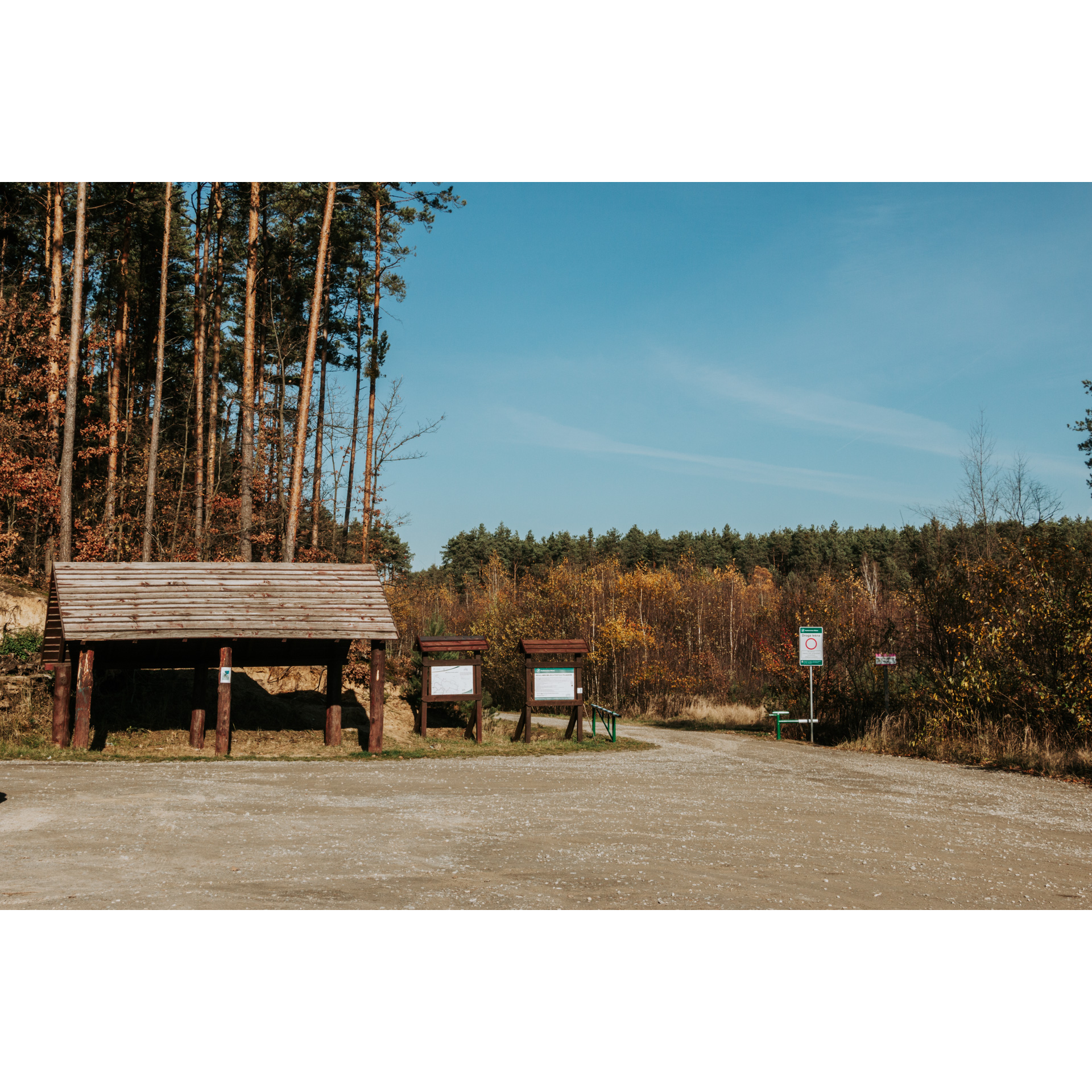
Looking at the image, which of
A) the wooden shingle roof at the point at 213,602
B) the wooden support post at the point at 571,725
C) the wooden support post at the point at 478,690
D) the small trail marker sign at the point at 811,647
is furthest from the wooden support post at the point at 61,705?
the small trail marker sign at the point at 811,647

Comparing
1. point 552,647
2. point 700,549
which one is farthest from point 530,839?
point 700,549

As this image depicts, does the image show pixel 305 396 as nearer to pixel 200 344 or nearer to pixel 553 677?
pixel 200 344

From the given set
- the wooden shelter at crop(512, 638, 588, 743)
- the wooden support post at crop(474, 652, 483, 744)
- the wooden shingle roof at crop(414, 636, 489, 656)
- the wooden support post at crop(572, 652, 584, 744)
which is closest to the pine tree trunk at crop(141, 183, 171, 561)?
the wooden shingle roof at crop(414, 636, 489, 656)

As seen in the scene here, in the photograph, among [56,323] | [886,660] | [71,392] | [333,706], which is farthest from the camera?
[56,323]

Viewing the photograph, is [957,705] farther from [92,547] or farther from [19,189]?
[19,189]

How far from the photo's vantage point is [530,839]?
8.79 m

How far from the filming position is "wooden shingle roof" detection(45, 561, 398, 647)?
16.9m

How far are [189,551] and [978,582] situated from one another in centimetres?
2383

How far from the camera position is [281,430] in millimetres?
29609

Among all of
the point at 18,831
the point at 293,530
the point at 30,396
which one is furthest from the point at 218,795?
the point at 30,396

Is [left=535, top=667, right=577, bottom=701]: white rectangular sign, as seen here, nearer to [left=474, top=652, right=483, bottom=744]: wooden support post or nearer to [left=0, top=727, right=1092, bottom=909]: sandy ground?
[left=474, top=652, right=483, bottom=744]: wooden support post

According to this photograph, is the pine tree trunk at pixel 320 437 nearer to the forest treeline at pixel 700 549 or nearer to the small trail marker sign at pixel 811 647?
the small trail marker sign at pixel 811 647

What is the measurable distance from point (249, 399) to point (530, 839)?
62.7ft

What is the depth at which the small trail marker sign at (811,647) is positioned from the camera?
70.7ft
